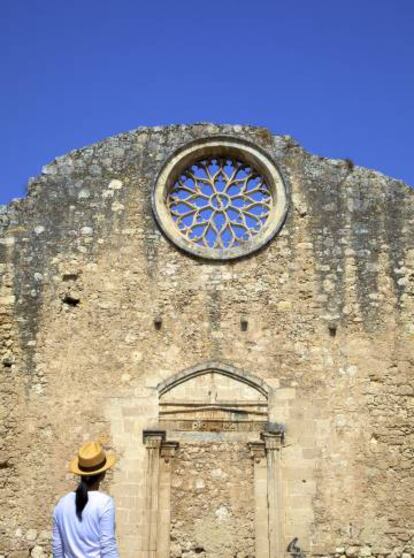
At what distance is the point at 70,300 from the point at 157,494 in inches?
113

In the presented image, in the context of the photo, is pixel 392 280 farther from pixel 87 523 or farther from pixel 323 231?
pixel 87 523

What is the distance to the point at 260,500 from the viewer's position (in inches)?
450

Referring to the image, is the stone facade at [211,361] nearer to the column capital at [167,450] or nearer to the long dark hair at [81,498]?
the column capital at [167,450]

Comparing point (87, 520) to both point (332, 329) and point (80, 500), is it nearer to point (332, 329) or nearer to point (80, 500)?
point (80, 500)

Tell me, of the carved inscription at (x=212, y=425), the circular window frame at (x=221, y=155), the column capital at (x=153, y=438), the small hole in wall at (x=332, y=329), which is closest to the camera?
the column capital at (x=153, y=438)

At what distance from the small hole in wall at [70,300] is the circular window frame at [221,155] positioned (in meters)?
1.55

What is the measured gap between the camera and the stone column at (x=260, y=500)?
1125cm

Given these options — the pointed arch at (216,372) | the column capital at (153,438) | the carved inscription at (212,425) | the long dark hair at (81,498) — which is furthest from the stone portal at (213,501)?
the long dark hair at (81,498)

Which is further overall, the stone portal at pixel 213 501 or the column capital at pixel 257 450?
the column capital at pixel 257 450

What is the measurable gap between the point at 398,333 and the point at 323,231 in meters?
1.76

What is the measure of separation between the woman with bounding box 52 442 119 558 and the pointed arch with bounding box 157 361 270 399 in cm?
618

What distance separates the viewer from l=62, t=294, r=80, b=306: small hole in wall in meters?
12.3

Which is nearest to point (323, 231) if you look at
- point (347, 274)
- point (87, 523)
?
point (347, 274)

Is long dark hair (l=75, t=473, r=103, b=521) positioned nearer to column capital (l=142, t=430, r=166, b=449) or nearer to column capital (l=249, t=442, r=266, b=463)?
column capital (l=142, t=430, r=166, b=449)
